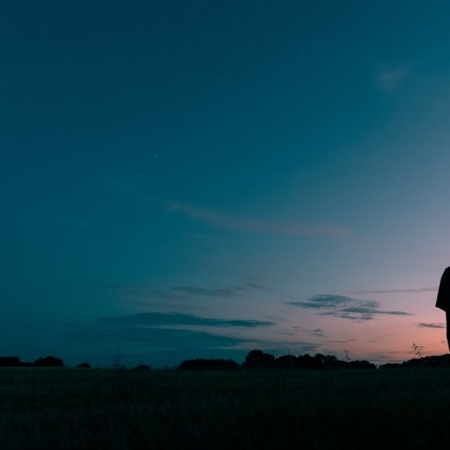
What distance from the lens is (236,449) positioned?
5621 mm

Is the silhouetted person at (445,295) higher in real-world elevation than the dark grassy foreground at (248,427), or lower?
higher

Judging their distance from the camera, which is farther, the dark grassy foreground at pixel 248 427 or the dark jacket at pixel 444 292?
the dark jacket at pixel 444 292

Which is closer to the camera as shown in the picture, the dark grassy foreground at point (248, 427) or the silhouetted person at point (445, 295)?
the dark grassy foreground at point (248, 427)

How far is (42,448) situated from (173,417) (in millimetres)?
1546

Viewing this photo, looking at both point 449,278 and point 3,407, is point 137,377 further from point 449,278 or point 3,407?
point 449,278

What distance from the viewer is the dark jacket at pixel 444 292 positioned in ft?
29.6

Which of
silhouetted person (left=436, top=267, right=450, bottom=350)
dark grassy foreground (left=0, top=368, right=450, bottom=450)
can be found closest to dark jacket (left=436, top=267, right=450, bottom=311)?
silhouetted person (left=436, top=267, right=450, bottom=350)

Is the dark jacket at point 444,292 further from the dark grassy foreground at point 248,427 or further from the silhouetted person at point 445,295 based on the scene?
the dark grassy foreground at point 248,427

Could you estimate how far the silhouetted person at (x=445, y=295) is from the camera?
29.6 feet

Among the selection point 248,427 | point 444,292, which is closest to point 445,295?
point 444,292

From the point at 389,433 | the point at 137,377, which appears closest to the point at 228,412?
the point at 389,433

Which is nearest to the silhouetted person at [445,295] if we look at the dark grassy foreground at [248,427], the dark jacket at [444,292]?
the dark jacket at [444,292]

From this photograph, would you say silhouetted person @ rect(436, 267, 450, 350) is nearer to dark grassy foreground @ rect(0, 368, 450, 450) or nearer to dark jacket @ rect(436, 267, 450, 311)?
dark jacket @ rect(436, 267, 450, 311)

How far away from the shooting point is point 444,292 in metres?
9.08
